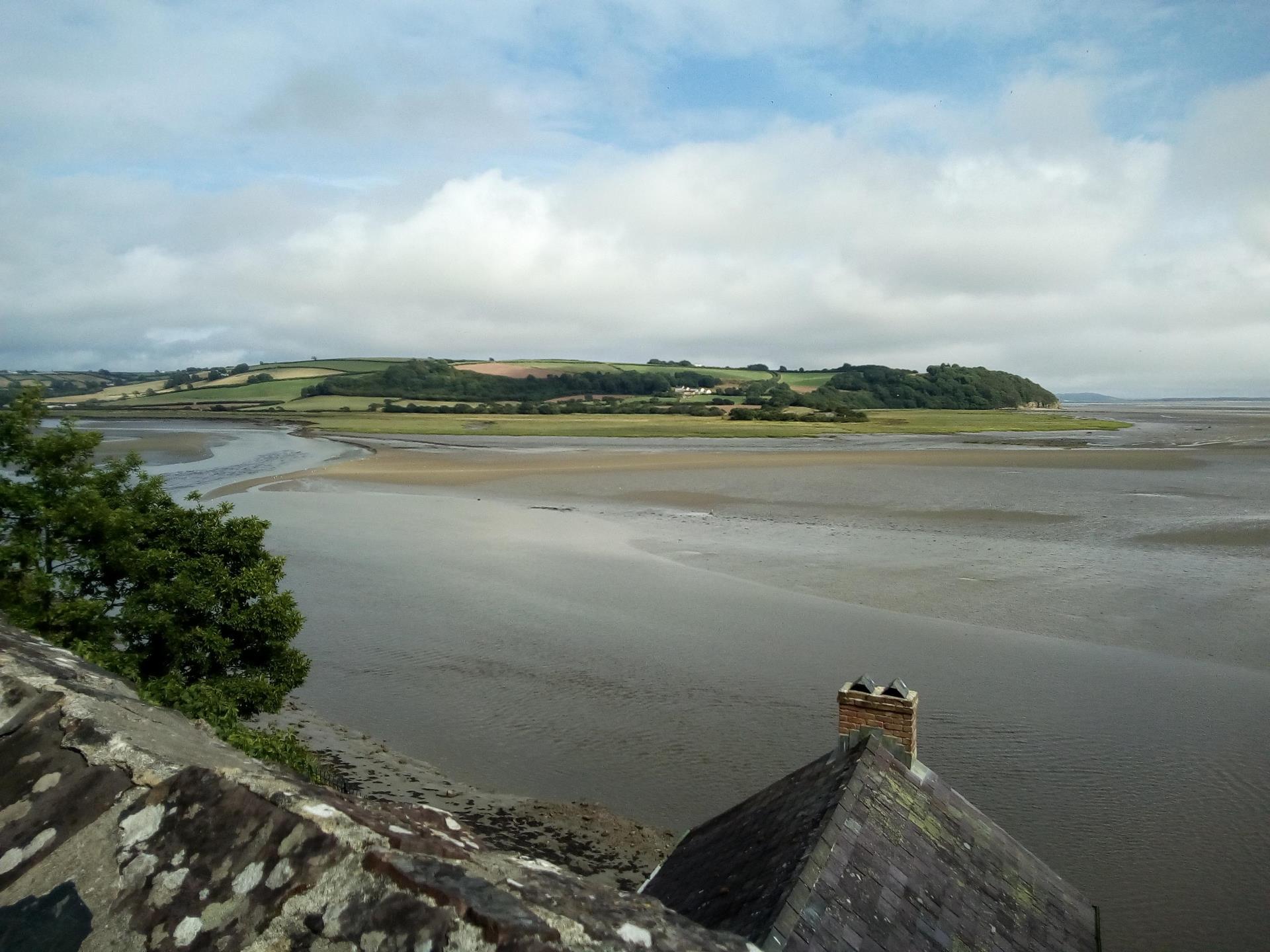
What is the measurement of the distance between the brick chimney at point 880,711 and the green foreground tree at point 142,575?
8.45 meters

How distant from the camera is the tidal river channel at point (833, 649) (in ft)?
41.4

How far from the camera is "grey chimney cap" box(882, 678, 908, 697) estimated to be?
9.11 m

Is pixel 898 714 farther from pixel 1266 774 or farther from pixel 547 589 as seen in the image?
pixel 547 589

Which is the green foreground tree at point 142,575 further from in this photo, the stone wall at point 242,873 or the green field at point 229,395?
the green field at point 229,395

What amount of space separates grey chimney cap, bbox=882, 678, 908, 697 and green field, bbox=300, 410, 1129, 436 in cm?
7978

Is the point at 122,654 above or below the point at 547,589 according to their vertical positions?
above

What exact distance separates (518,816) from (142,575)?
7.06 m

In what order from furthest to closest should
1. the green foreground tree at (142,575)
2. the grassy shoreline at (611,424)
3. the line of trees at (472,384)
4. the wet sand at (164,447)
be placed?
the line of trees at (472,384) → the grassy shoreline at (611,424) → the wet sand at (164,447) → the green foreground tree at (142,575)

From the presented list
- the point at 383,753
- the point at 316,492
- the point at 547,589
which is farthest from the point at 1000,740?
the point at 316,492

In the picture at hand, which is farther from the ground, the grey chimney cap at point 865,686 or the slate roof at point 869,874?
the grey chimney cap at point 865,686

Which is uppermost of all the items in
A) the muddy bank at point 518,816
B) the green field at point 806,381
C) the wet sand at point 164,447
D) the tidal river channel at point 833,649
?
the green field at point 806,381

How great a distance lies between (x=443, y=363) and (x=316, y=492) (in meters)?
137

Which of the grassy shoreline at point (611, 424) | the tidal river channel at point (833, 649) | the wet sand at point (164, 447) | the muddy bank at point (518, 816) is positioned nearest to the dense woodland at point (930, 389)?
the grassy shoreline at point (611, 424)

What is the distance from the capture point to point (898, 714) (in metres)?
9.15
